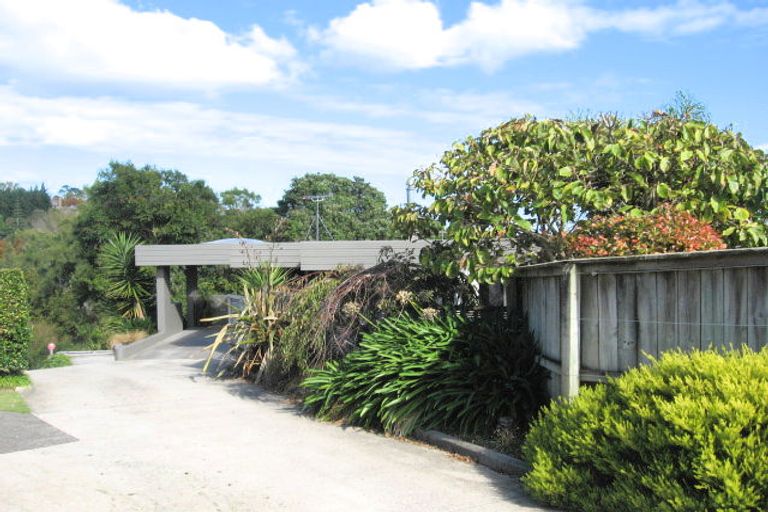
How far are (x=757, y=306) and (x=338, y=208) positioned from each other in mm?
53287

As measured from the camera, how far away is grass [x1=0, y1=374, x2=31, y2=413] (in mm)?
10788

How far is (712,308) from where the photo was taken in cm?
540

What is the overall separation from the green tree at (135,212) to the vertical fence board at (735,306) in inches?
1172

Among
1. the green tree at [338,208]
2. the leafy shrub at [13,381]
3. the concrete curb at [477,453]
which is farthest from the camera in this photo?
the green tree at [338,208]

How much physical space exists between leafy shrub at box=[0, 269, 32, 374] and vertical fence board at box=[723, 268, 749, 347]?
12.4 m

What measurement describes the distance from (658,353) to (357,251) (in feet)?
38.3

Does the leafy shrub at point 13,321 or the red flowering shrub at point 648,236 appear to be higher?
the red flowering shrub at point 648,236

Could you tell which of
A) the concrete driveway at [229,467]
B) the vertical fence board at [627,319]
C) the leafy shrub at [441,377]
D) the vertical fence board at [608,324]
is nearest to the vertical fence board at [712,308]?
the vertical fence board at [627,319]

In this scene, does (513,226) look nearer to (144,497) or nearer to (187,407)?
→ (144,497)

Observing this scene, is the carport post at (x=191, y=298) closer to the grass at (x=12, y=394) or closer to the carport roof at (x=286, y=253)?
the carport roof at (x=286, y=253)

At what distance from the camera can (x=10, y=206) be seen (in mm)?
120875

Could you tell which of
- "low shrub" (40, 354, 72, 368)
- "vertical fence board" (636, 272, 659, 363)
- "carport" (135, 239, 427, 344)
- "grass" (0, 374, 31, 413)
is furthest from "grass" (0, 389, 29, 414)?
"vertical fence board" (636, 272, 659, 363)

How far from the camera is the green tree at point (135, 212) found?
32.4 m

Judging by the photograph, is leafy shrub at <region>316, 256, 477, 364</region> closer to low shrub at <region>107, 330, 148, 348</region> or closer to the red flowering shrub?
the red flowering shrub
